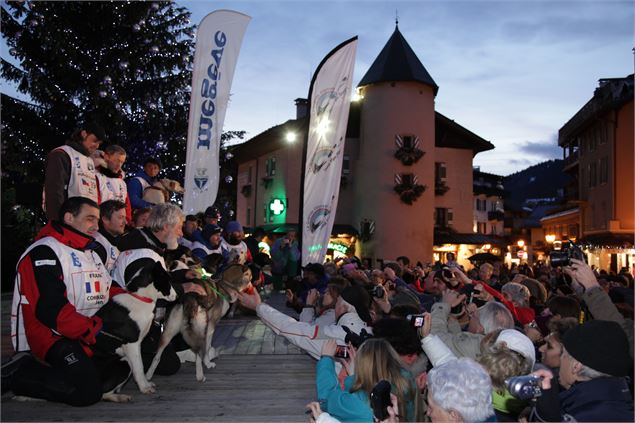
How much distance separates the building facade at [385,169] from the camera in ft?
134

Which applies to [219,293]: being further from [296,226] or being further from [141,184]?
[296,226]

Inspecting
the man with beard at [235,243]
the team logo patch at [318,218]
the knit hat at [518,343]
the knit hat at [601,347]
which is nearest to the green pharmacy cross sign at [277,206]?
the man with beard at [235,243]

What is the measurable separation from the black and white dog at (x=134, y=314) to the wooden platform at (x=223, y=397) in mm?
297

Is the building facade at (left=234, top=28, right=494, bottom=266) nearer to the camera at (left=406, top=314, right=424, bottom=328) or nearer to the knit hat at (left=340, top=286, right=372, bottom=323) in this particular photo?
the knit hat at (left=340, top=286, right=372, bottom=323)

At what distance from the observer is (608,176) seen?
135ft

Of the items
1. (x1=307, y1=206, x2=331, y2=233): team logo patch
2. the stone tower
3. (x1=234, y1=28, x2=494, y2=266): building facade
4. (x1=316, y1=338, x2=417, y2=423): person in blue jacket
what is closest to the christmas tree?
(x1=307, y1=206, x2=331, y2=233): team logo patch

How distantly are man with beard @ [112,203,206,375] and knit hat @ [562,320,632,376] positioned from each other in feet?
13.5

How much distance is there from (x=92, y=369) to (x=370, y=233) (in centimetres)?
3578

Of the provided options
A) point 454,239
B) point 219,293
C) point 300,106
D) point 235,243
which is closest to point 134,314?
point 219,293

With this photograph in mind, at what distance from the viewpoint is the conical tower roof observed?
41.2 meters

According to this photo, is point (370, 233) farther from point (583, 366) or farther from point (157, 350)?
point (583, 366)

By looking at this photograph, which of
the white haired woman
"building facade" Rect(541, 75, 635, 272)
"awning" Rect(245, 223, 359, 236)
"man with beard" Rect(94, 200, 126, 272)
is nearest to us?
the white haired woman

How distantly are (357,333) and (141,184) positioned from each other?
559 centimetres

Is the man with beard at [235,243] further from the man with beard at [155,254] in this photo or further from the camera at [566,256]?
the camera at [566,256]
